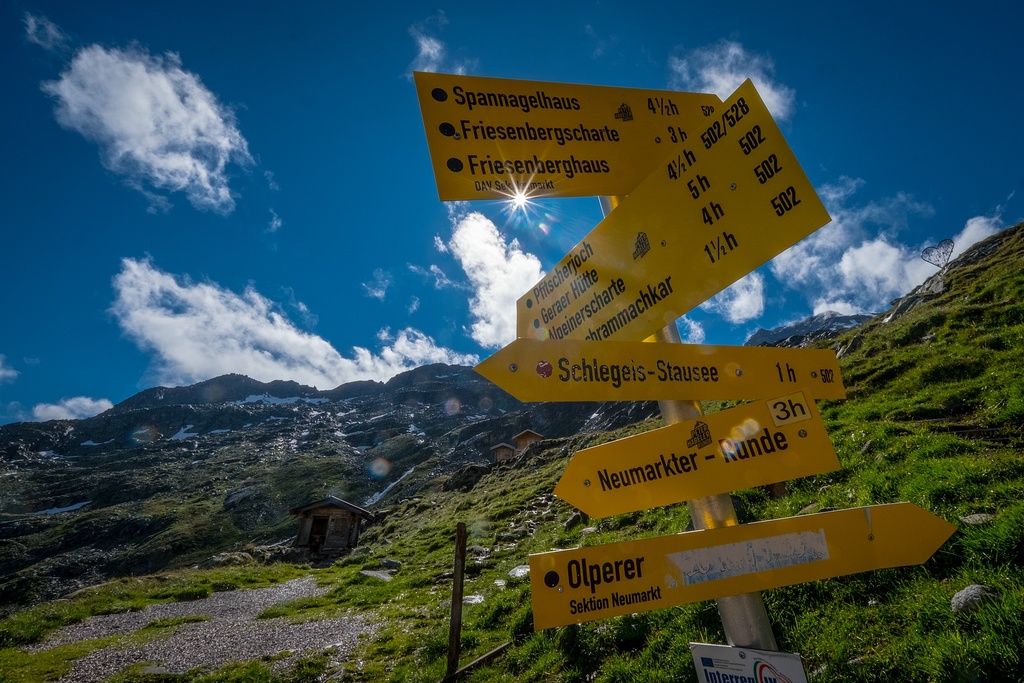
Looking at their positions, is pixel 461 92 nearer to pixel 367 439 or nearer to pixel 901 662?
pixel 901 662

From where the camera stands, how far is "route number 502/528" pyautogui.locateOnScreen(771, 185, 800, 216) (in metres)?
2.39

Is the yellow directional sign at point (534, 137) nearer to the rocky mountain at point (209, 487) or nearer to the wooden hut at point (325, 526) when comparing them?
the wooden hut at point (325, 526)

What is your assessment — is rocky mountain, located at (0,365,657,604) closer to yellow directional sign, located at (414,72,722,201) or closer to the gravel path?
the gravel path

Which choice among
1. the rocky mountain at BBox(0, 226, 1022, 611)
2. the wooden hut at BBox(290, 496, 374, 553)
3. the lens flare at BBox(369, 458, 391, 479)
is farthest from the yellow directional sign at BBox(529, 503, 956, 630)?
the lens flare at BBox(369, 458, 391, 479)

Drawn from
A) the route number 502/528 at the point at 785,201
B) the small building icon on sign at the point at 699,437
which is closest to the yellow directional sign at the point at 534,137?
the route number 502/528 at the point at 785,201

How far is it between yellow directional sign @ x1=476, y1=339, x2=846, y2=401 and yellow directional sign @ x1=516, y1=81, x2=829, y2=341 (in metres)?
0.31

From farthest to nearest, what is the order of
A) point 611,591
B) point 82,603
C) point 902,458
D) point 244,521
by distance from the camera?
point 244,521
point 82,603
point 902,458
point 611,591

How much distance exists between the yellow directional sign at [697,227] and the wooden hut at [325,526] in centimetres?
3550

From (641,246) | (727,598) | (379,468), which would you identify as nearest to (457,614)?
(727,598)

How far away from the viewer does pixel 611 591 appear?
2.40 meters

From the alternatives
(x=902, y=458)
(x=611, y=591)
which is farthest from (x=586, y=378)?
(x=902, y=458)

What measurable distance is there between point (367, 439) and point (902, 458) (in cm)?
19806

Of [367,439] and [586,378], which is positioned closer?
[586,378]

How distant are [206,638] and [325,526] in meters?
25.4
